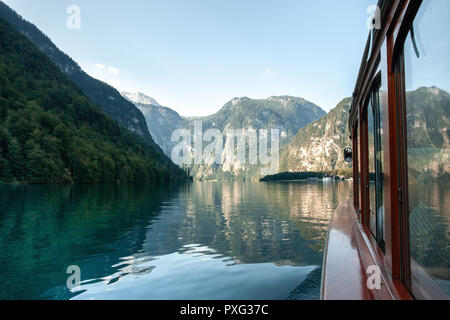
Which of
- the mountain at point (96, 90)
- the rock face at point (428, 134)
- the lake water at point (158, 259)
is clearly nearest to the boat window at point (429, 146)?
the rock face at point (428, 134)

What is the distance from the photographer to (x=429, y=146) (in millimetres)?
2166

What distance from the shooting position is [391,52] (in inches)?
110

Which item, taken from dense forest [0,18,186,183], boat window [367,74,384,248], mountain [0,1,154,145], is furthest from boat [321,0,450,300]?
mountain [0,1,154,145]

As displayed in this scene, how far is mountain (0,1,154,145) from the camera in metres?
162

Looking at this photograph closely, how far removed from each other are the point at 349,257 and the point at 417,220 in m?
1.82

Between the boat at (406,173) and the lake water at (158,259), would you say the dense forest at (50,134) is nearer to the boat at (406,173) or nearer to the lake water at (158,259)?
the lake water at (158,259)

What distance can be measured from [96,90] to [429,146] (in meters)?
194

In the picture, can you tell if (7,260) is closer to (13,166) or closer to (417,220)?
(417,220)

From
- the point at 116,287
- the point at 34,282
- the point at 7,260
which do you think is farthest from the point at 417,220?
the point at 7,260

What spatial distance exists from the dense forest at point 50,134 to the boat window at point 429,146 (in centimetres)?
5532

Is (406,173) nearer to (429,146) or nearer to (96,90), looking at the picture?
(429,146)

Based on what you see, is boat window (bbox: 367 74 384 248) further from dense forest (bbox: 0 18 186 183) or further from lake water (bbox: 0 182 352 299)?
dense forest (bbox: 0 18 186 183)

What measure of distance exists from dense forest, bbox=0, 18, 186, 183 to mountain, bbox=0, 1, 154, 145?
193 ft

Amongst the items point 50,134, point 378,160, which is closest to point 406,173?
point 378,160
